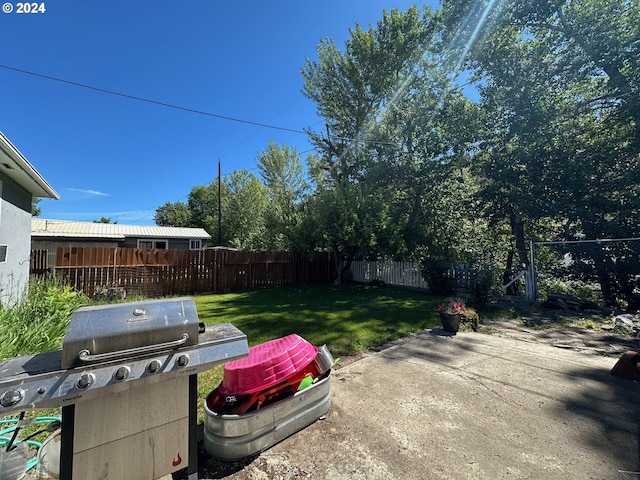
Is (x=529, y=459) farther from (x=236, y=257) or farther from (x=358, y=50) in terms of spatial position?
(x=358, y=50)

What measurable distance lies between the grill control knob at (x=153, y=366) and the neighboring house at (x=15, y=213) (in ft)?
13.9

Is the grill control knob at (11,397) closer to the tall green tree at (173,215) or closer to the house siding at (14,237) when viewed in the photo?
the house siding at (14,237)

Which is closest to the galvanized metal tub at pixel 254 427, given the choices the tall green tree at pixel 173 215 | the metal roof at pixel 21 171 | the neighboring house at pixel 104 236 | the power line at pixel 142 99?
the metal roof at pixel 21 171

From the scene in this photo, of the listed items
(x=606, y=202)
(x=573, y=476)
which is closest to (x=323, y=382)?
(x=573, y=476)

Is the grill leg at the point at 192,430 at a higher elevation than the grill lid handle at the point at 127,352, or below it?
below

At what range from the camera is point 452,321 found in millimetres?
4703

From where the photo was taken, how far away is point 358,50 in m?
13.0

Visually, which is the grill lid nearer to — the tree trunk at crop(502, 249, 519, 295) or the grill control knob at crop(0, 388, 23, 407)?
the grill control knob at crop(0, 388, 23, 407)

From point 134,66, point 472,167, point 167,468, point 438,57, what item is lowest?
point 167,468

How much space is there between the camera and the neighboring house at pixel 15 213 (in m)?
4.36

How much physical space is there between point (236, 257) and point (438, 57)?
11.6 m

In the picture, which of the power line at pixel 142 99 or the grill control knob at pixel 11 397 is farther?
the power line at pixel 142 99

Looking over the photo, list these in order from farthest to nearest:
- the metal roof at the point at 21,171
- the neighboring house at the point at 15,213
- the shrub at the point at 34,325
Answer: the neighboring house at the point at 15,213 → the metal roof at the point at 21,171 → the shrub at the point at 34,325

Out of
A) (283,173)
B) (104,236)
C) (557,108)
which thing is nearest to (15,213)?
(104,236)
